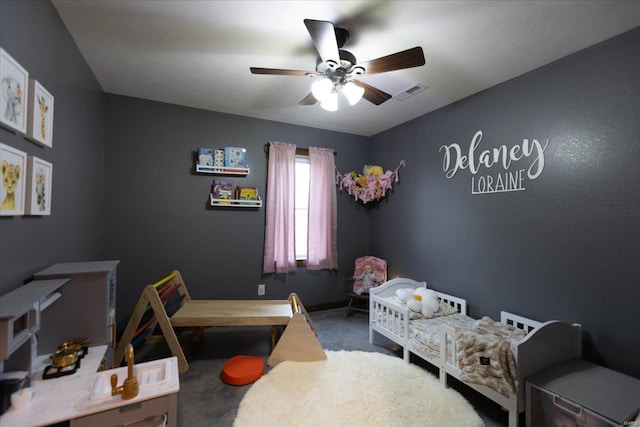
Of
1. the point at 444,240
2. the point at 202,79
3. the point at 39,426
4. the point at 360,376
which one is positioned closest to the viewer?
the point at 39,426

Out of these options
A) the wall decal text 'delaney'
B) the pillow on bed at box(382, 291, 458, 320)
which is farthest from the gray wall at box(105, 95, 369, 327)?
the wall decal text 'delaney'

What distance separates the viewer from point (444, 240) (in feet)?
9.80

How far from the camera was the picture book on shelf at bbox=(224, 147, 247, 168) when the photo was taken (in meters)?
3.22

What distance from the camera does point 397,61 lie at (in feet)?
5.44

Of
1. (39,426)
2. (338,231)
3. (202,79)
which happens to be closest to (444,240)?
(338,231)

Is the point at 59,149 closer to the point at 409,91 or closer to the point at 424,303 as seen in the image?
the point at 409,91

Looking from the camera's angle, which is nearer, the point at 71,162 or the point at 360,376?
Answer: the point at 71,162

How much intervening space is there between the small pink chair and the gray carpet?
18cm

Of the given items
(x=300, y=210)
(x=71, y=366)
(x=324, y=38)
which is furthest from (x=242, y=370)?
(x=324, y=38)

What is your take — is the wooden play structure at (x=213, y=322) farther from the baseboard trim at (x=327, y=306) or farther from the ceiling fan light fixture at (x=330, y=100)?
the ceiling fan light fixture at (x=330, y=100)

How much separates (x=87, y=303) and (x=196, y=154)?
202cm

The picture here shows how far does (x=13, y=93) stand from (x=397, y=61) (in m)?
1.90

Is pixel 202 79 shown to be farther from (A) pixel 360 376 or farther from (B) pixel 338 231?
(A) pixel 360 376

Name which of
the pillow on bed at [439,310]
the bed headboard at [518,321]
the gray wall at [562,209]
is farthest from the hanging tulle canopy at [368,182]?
the bed headboard at [518,321]
